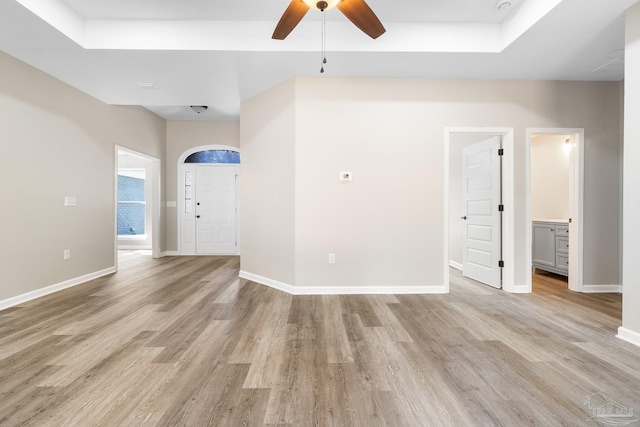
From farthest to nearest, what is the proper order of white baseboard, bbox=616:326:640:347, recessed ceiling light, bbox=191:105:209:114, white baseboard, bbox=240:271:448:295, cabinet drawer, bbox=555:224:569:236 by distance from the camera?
recessed ceiling light, bbox=191:105:209:114 → cabinet drawer, bbox=555:224:569:236 → white baseboard, bbox=240:271:448:295 → white baseboard, bbox=616:326:640:347

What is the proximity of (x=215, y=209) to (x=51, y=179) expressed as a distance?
3.32 m

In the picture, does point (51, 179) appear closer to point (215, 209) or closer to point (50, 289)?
point (50, 289)

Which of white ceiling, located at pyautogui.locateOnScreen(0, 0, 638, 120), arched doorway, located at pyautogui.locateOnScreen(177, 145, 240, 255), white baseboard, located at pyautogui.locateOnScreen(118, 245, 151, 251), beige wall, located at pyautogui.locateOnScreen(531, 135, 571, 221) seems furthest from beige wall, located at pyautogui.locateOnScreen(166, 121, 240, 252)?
beige wall, located at pyautogui.locateOnScreen(531, 135, 571, 221)

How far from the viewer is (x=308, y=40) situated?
3.03 m

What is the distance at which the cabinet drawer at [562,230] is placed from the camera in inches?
167

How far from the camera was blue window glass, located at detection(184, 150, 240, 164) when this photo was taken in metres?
6.88

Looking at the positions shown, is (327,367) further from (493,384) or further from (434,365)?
(493,384)

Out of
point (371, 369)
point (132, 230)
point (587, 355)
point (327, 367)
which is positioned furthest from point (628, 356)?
point (132, 230)

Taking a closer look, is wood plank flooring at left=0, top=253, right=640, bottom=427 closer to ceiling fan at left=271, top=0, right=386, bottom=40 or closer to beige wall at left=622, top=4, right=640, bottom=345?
beige wall at left=622, top=4, right=640, bottom=345

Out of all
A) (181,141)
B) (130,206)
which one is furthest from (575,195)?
(130,206)

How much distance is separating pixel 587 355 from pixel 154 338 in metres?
3.29

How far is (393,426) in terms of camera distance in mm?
1438

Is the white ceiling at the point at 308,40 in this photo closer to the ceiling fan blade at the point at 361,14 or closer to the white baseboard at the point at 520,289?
the ceiling fan blade at the point at 361,14

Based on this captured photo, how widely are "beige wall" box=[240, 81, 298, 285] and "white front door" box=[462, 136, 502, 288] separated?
2.63m
